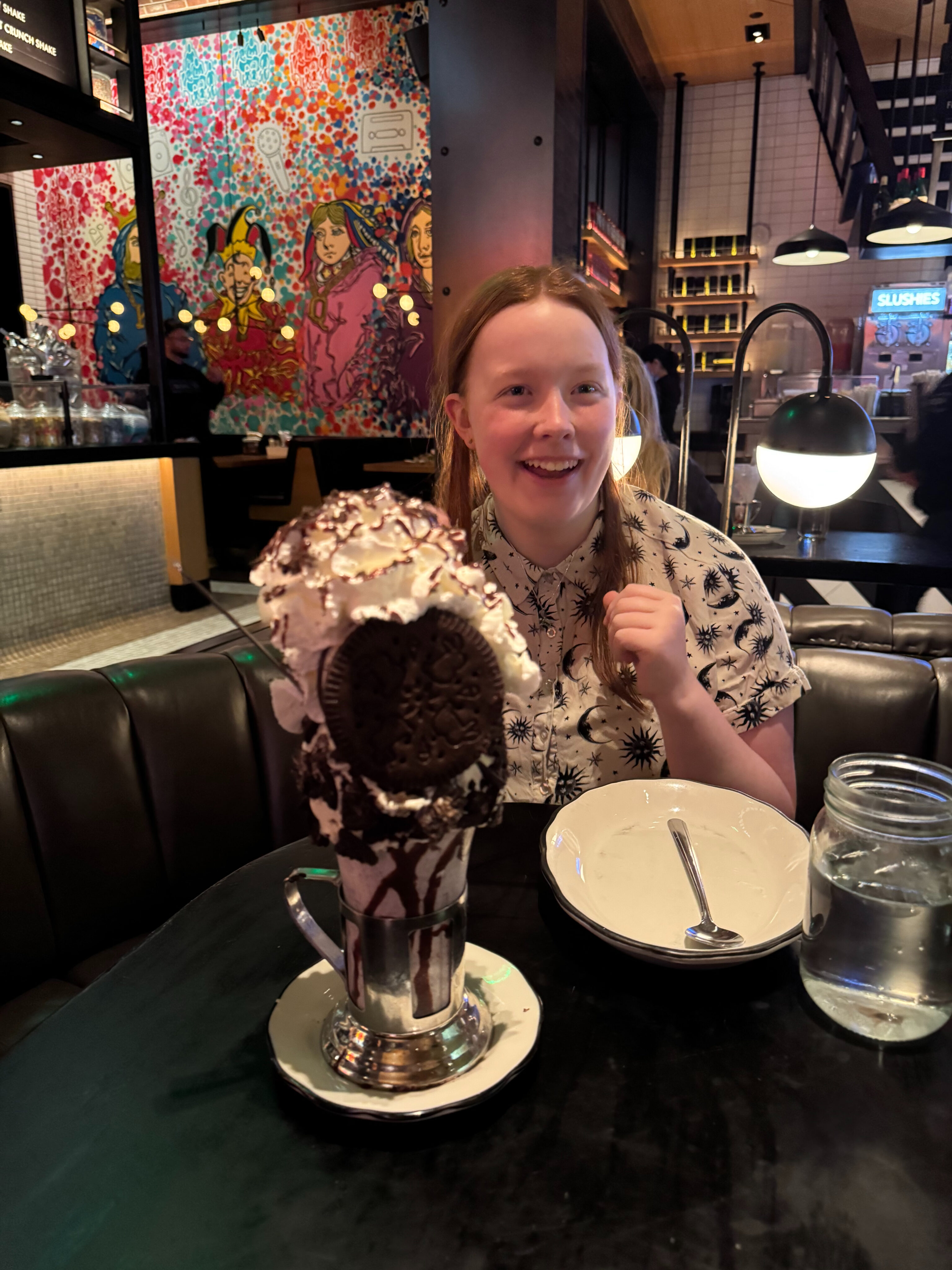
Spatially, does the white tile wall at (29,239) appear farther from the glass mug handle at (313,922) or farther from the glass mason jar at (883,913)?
the glass mason jar at (883,913)

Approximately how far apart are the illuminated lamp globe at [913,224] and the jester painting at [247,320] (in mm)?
4213

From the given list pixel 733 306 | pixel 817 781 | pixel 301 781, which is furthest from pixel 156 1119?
pixel 733 306

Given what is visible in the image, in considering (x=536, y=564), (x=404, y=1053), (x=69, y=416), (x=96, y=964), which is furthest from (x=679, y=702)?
(x=69, y=416)

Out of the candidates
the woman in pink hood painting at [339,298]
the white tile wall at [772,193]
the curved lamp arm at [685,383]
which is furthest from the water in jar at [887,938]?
the white tile wall at [772,193]

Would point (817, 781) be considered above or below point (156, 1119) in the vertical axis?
below

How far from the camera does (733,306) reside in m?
7.63

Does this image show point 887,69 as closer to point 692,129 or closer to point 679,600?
point 692,129

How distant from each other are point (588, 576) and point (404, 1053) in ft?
3.11

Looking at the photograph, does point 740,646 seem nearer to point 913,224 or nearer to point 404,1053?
point 404,1053

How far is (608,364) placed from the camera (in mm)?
1330

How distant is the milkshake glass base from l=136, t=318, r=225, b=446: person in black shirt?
21.2 ft

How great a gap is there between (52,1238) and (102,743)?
1002 millimetres

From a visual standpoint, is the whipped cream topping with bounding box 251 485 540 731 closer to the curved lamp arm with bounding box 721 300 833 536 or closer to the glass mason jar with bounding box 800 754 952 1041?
the glass mason jar with bounding box 800 754 952 1041

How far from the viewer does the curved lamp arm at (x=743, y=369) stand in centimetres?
202
